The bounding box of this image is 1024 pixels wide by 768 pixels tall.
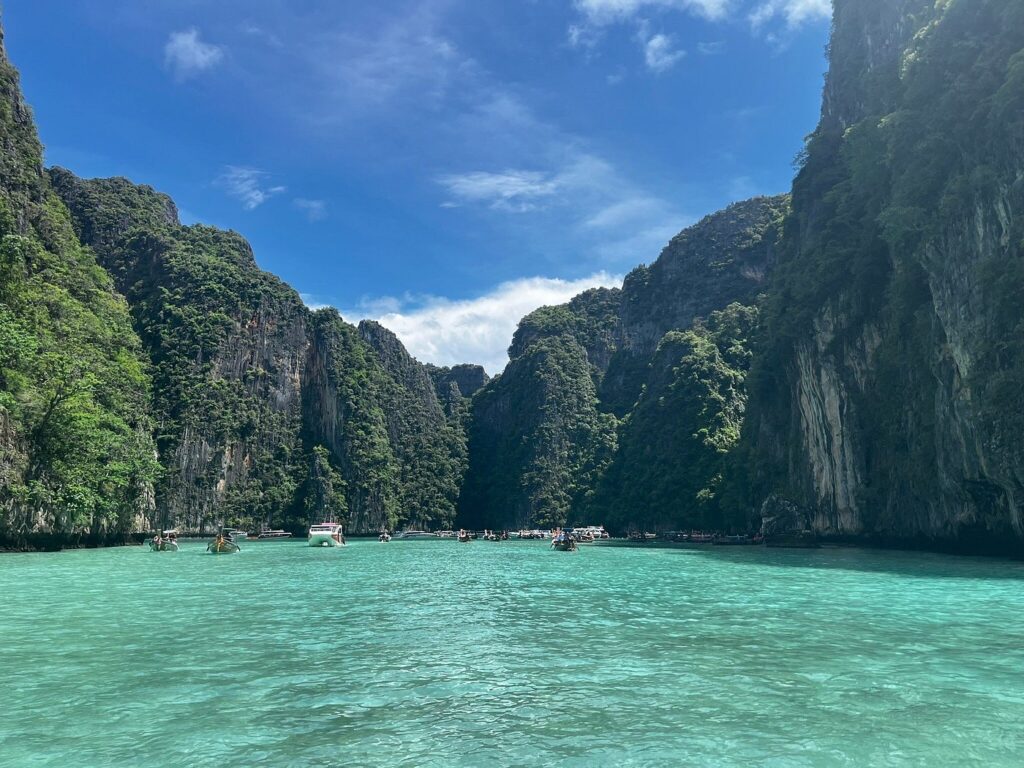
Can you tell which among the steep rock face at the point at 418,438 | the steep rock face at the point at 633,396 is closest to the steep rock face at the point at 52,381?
the steep rock face at the point at 633,396

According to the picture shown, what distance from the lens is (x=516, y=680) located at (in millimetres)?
10547

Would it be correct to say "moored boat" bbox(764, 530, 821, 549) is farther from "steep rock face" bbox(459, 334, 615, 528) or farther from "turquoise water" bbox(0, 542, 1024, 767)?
"steep rock face" bbox(459, 334, 615, 528)

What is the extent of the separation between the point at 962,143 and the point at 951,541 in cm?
2192

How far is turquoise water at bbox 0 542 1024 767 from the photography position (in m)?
7.44

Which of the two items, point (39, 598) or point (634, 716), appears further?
point (39, 598)

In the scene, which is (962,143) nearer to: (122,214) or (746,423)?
(746,423)

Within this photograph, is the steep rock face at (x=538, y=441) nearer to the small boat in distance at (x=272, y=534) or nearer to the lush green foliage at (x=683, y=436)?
the lush green foliage at (x=683, y=436)

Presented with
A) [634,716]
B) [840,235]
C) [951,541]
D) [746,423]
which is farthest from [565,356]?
[634,716]

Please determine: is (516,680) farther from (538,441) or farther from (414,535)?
(538,441)

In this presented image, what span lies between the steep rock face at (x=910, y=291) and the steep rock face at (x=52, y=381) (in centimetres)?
4955

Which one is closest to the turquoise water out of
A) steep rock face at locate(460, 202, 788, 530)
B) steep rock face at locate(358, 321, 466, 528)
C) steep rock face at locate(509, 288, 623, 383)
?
steep rock face at locate(460, 202, 788, 530)

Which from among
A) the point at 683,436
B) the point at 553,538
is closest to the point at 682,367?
the point at 683,436

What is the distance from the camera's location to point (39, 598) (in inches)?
784

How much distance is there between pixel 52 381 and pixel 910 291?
171 feet
